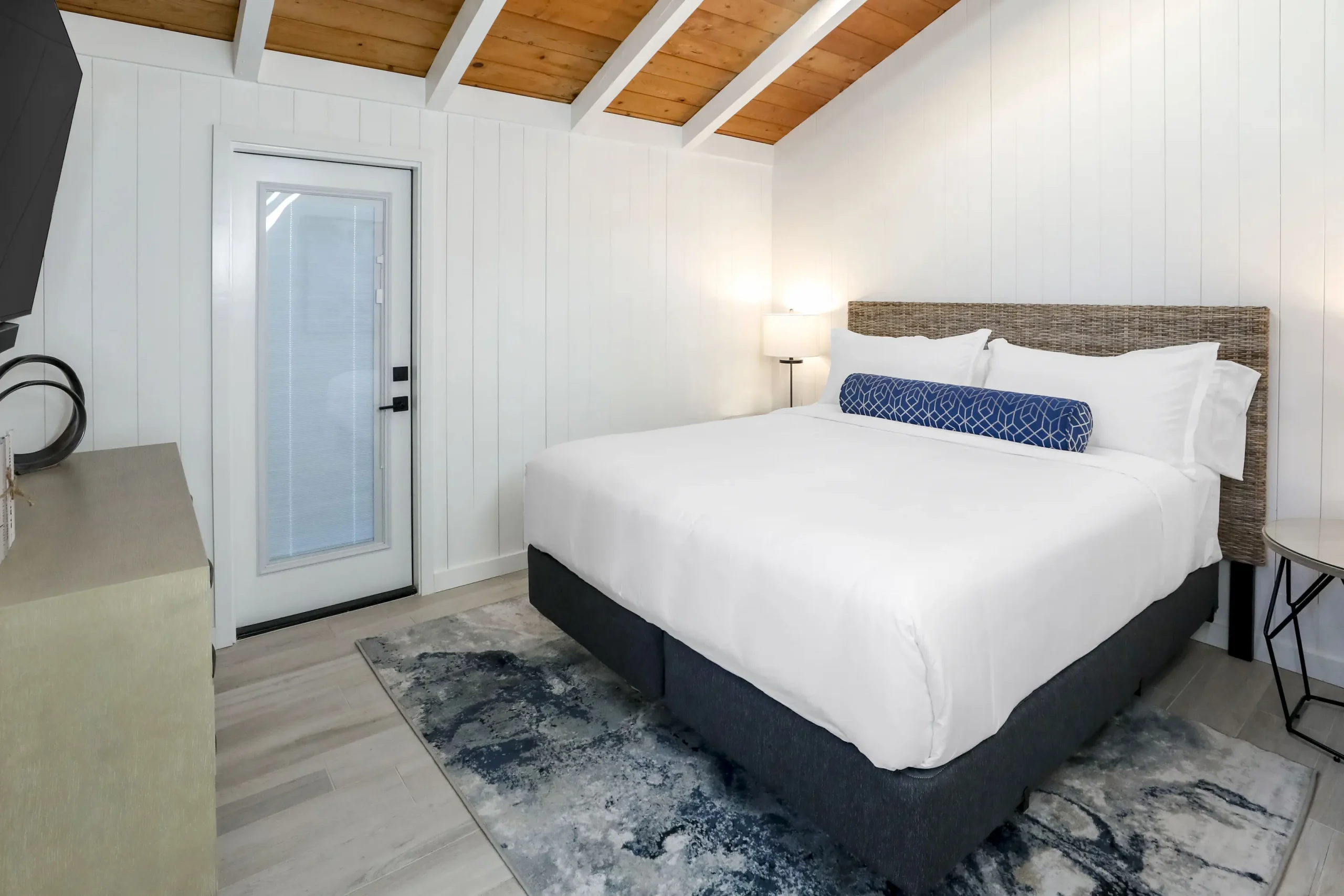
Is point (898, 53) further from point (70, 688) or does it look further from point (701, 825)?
point (70, 688)

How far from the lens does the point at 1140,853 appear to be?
179 cm

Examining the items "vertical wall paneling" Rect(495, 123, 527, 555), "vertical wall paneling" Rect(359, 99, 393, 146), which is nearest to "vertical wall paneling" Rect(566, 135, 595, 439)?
"vertical wall paneling" Rect(495, 123, 527, 555)

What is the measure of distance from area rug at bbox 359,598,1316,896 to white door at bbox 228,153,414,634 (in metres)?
0.87

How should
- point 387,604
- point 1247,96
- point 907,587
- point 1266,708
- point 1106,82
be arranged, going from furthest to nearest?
1. point 387,604
2. point 1106,82
3. point 1247,96
4. point 1266,708
5. point 907,587

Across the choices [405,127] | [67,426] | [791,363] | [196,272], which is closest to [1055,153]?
[791,363]

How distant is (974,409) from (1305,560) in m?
1.09

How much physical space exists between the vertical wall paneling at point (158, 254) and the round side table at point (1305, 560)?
11.7 feet

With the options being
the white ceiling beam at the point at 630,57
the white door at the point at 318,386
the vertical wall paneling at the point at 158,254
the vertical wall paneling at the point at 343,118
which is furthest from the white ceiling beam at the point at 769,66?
the vertical wall paneling at the point at 158,254

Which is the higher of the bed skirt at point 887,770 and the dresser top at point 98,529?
the dresser top at point 98,529

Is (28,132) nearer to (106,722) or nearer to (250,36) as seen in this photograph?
(250,36)

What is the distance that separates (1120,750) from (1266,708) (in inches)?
26.1

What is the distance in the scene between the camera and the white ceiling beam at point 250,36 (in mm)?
2455

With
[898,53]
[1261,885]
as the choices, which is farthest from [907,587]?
[898,53]

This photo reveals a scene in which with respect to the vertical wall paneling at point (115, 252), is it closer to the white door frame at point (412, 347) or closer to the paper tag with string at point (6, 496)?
the white door frame at point (412, 347)
